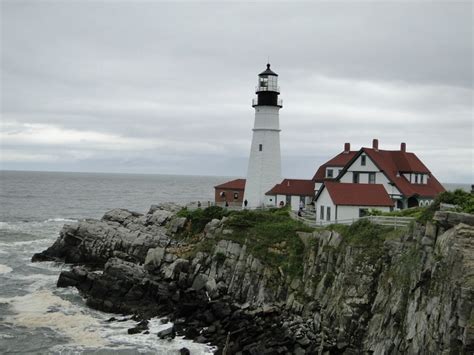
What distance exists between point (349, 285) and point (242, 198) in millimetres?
24527

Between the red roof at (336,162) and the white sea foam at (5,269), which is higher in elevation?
the red roof at (336,162)

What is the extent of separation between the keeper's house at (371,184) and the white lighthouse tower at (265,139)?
158 inches

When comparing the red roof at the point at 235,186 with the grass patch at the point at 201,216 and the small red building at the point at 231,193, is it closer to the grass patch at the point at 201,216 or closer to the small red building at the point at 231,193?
the small red building at the point at 231,193

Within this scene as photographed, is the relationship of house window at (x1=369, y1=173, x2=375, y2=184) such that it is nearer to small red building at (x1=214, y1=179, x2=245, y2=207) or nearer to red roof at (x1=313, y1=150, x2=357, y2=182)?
red roof at (x1=313, y1=150, x2=357, y2=182)

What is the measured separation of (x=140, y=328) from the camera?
2689 cm

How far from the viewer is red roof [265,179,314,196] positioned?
43.3 metres

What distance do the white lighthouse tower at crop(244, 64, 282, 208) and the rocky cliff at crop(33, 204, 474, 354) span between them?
25.6 feet

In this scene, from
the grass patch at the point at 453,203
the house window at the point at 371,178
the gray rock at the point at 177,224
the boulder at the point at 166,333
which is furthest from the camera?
the gray rock at the point at 177,224

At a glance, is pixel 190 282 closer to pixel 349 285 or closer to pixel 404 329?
pixel 349 285

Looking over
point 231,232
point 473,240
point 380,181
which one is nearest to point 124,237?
point 231,232

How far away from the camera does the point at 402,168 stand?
133ft

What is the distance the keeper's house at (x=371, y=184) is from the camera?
34188 millimetres

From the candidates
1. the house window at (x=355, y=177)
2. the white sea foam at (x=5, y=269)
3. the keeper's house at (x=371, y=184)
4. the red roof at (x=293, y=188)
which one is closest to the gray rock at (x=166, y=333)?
the keeper's house at (x=371, y=184)

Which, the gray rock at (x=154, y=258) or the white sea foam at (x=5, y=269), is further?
the white sea foam at (x=5, y=269)
